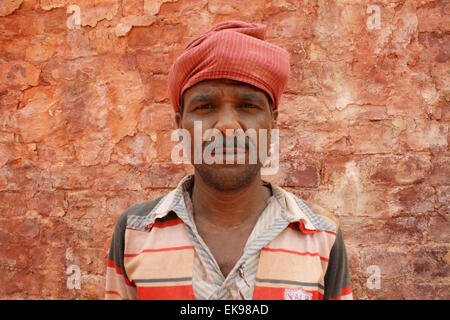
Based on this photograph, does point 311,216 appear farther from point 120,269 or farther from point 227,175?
point 120,269

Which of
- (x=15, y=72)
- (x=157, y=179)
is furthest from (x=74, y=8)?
(x=157, y=179)

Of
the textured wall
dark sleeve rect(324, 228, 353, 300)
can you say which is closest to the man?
dark sleeve rect(324, 228, 353, 300)

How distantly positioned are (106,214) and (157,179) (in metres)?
0.45

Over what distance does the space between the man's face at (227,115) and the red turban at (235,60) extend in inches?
1.3

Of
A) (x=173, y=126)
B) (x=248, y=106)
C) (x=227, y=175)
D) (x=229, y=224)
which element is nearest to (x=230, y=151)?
(x=227, y=175)

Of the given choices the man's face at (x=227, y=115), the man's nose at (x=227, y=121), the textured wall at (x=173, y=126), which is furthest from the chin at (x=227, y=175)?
the textured wall at (x=173, y=126)

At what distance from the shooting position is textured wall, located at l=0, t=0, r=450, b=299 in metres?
2.32

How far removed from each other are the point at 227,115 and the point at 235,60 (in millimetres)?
196

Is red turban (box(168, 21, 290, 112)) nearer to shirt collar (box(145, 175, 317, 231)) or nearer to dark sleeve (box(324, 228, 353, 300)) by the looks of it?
shirt collar (box(145, 175, 317, 231))

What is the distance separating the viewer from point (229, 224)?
1.36 m

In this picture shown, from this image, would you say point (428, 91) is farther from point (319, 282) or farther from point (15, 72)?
point (15, 72)

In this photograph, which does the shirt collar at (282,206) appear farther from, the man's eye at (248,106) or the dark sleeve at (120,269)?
the man's eye at (248,106)

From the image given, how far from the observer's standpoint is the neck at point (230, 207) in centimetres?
135

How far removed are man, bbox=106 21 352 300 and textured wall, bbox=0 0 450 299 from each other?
1.08 meters
